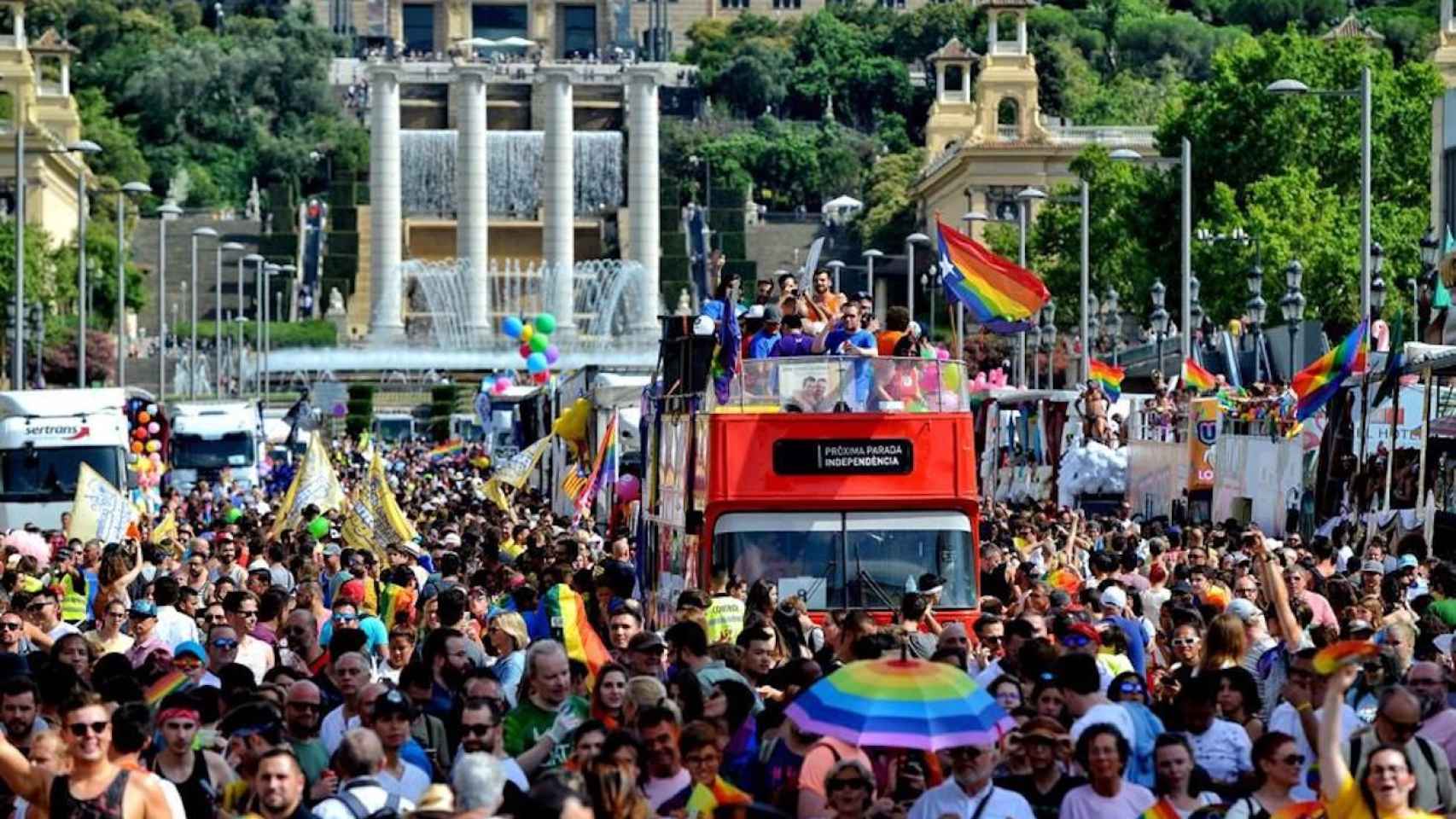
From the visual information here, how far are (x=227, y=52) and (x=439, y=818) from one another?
18665cm

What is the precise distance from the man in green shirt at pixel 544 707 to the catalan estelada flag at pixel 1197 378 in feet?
107

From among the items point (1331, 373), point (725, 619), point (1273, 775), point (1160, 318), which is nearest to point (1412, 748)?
point (1273, 775)

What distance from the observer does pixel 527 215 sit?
16562cm

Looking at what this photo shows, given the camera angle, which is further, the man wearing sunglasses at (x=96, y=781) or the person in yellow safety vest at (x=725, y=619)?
the person in yellow safety vest at (x=725, y=619)

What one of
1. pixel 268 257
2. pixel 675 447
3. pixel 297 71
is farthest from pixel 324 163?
pixel 675 447

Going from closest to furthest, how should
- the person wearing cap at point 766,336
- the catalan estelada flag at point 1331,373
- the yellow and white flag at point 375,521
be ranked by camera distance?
the person wearing cap at point 766,336
the yellow and white flag at point 375,521
the catalan estelada flag at point 1331,373

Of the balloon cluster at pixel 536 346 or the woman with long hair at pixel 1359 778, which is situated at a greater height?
the balloon cluster at pixel 536 346

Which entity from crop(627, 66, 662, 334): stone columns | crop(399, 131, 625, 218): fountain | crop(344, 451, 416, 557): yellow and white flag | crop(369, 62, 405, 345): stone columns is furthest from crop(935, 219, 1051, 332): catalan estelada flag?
crop(399, 131, 625, 218): fountain

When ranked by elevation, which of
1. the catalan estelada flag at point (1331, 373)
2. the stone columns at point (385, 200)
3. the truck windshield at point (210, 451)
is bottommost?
the truck windshield at point (210, 451)

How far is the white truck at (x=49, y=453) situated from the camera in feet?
157

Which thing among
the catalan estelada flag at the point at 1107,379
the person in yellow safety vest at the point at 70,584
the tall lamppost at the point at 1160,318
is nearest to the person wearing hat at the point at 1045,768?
the person in yellow safety vest at the point at 70,584

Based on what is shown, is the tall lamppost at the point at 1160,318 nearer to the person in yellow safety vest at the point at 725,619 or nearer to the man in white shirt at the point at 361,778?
the person in yellow safety vest at the point at 725,619

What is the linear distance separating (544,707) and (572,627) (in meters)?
3.83

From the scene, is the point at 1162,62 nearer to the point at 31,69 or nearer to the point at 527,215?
the point at 527,215
